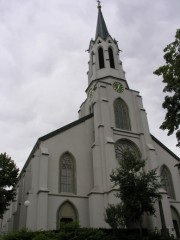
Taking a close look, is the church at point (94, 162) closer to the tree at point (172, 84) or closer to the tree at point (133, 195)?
the tree at point (133, 195)

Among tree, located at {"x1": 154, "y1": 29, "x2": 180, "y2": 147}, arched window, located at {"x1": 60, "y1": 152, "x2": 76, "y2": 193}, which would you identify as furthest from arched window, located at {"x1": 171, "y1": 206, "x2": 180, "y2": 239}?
tree, located at {"x1": 154, "y1": 29, "x2": 180, "y2": 147}

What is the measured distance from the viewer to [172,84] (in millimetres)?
15609

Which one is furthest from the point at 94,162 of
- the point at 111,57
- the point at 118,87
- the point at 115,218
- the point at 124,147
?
the point at 111,57

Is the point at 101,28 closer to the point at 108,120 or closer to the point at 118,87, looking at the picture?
Answer: the point at 118,87

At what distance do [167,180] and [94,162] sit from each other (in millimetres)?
10060

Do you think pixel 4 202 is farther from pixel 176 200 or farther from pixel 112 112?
pixel 176 200

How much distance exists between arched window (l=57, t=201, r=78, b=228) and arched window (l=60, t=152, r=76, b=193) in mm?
1438

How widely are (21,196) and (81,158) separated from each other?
34.0 feet

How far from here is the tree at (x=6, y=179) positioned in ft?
86.5

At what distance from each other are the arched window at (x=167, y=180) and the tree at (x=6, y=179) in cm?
1669

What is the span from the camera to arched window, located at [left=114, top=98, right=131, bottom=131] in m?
31.2

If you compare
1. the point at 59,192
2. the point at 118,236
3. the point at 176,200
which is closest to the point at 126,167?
the point at 118,236

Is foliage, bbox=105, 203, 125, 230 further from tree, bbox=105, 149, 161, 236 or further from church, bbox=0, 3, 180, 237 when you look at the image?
church, bbox=0, 3, 180, 237

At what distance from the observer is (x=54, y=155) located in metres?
26.2
